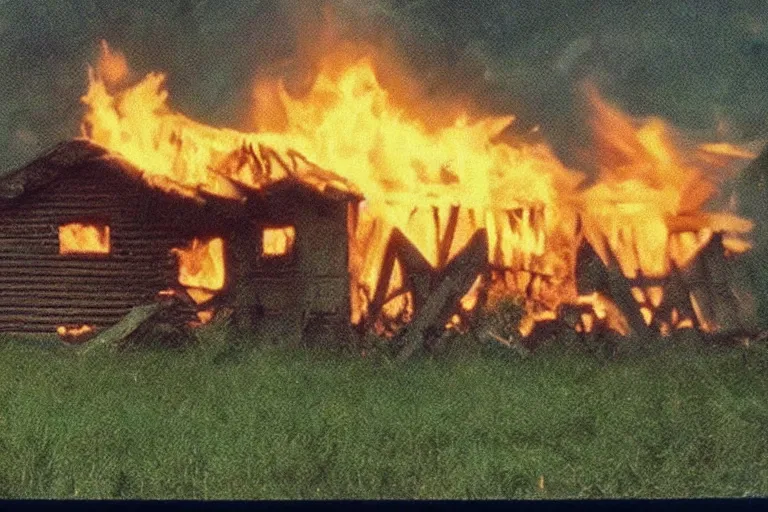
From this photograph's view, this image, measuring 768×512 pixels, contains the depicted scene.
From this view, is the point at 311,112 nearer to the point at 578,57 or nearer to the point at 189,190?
the point at 189,190

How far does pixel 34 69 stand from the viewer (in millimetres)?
7957

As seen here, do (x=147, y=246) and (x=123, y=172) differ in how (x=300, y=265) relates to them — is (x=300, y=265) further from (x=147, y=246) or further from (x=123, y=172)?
(x=123, y=172)

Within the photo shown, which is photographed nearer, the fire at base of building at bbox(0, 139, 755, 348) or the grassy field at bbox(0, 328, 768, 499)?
the grassy field at bbox(0, 328, 768, 499)

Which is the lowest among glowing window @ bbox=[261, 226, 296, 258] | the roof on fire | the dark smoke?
glowing window @ bbox=[261, 226, 296, 258]

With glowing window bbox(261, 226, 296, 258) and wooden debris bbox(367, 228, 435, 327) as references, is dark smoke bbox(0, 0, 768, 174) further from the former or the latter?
wooden debris bbox(367, 228, 435, 327)

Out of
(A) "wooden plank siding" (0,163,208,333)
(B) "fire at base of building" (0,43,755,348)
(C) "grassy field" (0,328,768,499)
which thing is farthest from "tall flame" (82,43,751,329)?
(C) "grassy field" (0,328,768,499)

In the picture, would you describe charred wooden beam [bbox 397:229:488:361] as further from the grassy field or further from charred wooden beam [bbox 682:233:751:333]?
charred wooden beam [bbox 682:233:751:333]

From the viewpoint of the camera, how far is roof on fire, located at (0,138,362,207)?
7.93 meters

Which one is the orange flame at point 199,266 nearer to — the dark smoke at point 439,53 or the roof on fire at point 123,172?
the roof on fire at point 123,172

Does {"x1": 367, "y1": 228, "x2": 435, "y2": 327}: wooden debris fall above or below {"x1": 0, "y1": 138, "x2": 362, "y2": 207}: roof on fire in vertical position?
below

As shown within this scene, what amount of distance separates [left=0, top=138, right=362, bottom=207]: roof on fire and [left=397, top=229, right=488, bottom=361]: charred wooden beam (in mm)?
480

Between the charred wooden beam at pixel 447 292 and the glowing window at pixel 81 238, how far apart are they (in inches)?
50.6

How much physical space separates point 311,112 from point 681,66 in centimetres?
147

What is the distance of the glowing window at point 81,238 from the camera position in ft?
26.2
